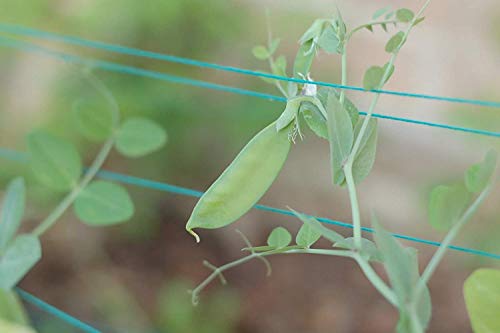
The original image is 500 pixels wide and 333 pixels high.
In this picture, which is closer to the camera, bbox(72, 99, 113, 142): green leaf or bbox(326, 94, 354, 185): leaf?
bbox(326, 94, 354, 185): leaf

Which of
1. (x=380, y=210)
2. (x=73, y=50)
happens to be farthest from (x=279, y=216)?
(x=73, y=50)

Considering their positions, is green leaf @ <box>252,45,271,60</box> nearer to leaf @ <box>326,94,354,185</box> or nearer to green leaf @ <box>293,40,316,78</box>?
green leaf @ <box>293,40,316,78</box>

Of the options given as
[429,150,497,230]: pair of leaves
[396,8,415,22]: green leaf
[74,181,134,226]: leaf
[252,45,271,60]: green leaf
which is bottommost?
[74,181,134,226]: leaf

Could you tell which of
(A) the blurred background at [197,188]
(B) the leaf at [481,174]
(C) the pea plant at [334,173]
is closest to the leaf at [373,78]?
(C) the pea plant at [334,173]

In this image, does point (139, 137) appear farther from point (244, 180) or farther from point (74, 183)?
point (244, 180)

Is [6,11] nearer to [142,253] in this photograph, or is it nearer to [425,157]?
[142,253]

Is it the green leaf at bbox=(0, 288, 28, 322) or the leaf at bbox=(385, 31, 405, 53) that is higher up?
the leaf at bbox=(385, 31, 405, 53)

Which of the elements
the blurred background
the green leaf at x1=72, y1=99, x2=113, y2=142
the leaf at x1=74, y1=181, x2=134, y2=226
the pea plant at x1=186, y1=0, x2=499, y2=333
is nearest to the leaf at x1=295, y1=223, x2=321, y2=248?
the pea plant at x1=186, y1=0, x2=499, y2=333
